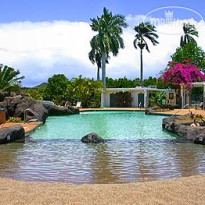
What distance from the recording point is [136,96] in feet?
142

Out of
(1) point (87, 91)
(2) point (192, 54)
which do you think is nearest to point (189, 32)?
(2) point (192, 54)

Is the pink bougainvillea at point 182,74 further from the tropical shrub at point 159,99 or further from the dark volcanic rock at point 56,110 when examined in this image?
the tropical shrub at point 159,99

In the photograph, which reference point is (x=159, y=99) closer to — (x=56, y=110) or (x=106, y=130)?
(x=56, y=110)

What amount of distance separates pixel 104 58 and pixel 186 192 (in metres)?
41.4

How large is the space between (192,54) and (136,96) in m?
9.24

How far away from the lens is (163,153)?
36.2 ft

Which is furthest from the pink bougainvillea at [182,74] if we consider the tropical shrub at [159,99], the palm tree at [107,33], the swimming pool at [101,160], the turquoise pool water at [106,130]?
the palm tree at [107,33]

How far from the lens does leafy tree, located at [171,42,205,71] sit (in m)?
46.7

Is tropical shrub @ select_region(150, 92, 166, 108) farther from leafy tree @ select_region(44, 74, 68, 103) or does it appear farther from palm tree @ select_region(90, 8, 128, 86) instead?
leafy tree @ select_region(44, 74, 68, 103)

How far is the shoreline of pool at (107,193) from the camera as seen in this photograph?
5328 mm

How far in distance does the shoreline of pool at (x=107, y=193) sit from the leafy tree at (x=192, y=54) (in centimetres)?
4137

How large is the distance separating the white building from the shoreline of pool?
116ft

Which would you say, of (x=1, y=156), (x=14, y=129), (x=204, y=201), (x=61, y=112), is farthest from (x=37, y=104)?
(x=204, y=201)

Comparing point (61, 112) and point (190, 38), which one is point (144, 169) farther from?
point (190, 38)
